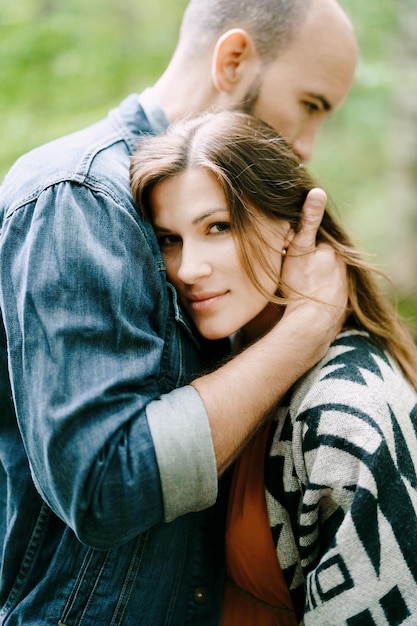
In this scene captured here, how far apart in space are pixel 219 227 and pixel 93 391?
61 cm

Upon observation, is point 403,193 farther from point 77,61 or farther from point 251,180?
point 251,180

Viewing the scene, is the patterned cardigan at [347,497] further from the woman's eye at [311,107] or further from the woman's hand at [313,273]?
the woman's eye at [311,107]

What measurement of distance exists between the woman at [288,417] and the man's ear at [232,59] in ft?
1.20

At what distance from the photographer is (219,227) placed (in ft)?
4.91

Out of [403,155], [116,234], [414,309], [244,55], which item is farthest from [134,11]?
[116,234]

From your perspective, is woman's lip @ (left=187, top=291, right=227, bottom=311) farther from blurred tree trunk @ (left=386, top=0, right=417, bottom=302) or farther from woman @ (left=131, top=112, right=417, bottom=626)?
blurred tree trunk @ (left=386, top=0, right=417, bottom=302)

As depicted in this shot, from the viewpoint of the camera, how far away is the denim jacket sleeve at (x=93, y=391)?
1.09 metres

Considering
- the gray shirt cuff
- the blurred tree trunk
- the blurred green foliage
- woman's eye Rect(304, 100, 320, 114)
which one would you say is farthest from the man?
the blurred tree trunk

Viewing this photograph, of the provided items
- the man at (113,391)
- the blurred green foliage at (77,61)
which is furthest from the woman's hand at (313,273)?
the blurred green foliage at (77,61)

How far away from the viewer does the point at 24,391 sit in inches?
45.6

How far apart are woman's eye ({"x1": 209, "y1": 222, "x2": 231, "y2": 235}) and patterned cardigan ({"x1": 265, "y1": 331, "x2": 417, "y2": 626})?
447mm

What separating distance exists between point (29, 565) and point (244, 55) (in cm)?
172

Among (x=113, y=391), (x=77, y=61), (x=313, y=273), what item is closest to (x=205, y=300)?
(x=313, y=273)

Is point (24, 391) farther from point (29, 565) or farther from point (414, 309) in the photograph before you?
point (414, 309)
